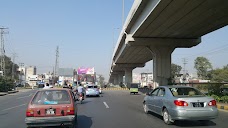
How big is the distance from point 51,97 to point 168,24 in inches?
848

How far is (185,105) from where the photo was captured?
34.7 feet

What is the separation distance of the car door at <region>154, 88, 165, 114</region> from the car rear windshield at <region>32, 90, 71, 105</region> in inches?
169

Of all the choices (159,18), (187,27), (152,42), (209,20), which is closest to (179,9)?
(159,18)

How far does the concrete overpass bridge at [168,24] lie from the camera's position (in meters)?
22.8

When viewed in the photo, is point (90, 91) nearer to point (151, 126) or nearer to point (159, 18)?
point (159, 18)

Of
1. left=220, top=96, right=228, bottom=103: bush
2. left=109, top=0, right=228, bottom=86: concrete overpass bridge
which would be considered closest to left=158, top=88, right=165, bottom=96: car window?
left=109, top=0, right=228, bottom=86: concrete overpass bridge

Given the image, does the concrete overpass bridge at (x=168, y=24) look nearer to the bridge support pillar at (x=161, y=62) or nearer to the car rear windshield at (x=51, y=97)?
the bridge support pillar at (x=161, y=62)

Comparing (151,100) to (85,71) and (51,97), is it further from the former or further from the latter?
(85,71)

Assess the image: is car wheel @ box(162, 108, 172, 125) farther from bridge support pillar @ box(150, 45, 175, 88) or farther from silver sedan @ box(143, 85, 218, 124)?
bridge support pillar @ box(150, 45, 175, 88)

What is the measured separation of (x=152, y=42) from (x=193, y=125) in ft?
88.6

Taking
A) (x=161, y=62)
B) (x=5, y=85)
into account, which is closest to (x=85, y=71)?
(x=5, y=85)

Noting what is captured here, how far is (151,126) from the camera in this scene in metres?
10.7

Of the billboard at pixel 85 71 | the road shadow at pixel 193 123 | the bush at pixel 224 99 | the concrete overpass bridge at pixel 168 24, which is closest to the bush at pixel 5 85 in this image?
the concrete overpass bridge at pixel 168 24

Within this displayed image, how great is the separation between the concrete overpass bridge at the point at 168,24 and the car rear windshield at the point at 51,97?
13.1 meters
